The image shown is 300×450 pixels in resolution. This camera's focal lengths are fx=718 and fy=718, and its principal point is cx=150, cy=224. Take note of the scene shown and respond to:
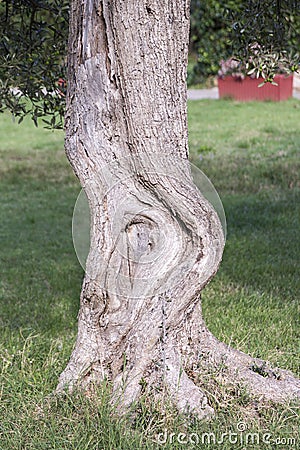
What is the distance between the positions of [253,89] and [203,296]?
1462 centimetres

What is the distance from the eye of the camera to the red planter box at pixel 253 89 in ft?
62.2

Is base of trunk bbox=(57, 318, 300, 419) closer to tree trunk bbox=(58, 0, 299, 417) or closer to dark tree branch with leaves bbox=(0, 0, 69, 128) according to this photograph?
tree trunk bbox=(58, 0, 299, 417)

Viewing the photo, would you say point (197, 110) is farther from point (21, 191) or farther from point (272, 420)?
point (272, 420)

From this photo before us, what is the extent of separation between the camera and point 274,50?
5.36 m

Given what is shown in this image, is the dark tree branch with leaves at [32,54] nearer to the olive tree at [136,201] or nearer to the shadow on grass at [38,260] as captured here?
the shadow on grass at [38,260]

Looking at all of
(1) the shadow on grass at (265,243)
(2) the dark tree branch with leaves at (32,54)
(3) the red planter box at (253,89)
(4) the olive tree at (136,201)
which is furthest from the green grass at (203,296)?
(3) the red planter box at (253,89)

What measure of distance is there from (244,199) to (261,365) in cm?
549

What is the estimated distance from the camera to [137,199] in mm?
3379

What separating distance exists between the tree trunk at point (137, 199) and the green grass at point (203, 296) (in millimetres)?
168

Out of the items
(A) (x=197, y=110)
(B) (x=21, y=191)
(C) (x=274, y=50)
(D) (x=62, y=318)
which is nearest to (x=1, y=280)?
(D) (x=62, y=318)

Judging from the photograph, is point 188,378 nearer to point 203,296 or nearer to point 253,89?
point 203,296

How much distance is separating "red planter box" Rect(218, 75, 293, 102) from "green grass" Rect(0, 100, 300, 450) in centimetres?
557

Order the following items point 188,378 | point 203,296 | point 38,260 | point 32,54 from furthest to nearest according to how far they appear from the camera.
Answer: point 38,260, point 203,296, point 32,54, point 188,378

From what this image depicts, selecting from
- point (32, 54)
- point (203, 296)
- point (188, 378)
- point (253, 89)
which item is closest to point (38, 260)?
point (203, 296)
